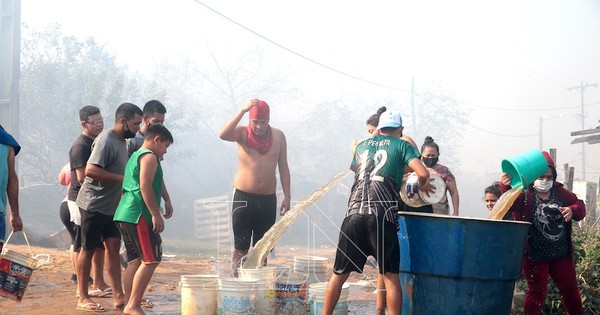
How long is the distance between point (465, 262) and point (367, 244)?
0.77m

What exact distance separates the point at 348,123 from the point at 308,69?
373 centimetres

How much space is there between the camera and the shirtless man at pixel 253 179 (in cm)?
774

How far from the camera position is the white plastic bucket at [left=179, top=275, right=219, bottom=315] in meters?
6.42

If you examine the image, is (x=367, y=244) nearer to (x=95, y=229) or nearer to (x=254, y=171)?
(x=254, y=171)

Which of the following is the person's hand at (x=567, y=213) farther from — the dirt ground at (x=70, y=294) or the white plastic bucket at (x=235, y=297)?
the white plastic bucket at (x=235, y=297)

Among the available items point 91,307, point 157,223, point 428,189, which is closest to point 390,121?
point 428,189

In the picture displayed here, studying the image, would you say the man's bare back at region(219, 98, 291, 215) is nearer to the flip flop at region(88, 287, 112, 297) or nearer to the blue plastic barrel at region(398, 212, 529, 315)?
the flip flop at region(88, 287, 112, 297)

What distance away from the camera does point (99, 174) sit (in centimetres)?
704

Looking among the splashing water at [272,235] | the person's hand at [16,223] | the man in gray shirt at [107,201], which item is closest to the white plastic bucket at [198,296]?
the splashing water at [272,235]

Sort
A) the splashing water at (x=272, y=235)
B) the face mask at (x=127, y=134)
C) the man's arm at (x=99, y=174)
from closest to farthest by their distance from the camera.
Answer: the splashing water at (x=272, y=235), the man's arm at (x=99, y=174), the face mask at (x=127, y=134)

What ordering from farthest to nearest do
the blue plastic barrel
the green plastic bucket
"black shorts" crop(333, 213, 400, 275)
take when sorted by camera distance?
the green plastic bucket < "black shorts" crop(333, 213, 400, 275) < the blue plastic barrel

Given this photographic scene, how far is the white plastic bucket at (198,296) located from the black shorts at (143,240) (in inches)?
13.9

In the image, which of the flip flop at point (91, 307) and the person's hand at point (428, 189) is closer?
the person's hand at point (428, 189)

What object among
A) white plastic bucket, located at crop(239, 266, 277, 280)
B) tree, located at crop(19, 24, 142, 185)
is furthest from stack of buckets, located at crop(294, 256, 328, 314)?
tree, located at crop(19, 24, 142, 185)
